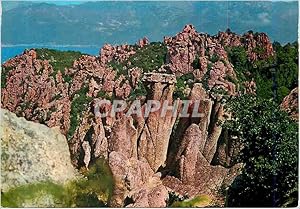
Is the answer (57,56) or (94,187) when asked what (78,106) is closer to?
(57,56)

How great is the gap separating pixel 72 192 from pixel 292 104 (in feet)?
5.43

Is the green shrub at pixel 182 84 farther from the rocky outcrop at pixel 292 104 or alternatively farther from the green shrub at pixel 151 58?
the rocky outcrop at pixel 292 104

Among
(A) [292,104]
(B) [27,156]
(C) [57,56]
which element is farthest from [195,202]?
(C) [57,56]

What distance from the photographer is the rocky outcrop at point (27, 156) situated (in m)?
5.43

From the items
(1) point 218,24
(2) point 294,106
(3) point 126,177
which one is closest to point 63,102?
(3) point 126,177

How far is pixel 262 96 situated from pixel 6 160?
73.2 inches

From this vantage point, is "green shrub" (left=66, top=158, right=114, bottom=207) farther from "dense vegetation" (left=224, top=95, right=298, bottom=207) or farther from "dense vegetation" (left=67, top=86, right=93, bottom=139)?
"dense vegetation" (left=224, top=95, right=298, bottom=207)

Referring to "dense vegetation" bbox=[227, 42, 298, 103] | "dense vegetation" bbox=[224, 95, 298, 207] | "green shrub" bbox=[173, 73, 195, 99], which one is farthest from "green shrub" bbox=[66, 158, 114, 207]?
"dense vegetation" bbox=[227, 42, 298, 103]

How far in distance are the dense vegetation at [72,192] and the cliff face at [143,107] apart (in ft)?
0.28

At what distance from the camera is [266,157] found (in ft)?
19.6

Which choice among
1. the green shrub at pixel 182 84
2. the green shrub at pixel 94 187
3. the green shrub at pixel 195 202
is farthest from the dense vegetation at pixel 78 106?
the green shrub at pixel 195 202

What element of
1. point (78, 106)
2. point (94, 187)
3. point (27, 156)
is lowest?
point (94, 187)

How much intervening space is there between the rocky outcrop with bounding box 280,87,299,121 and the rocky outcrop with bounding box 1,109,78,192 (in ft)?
5.04

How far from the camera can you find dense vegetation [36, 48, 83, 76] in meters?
6.04
